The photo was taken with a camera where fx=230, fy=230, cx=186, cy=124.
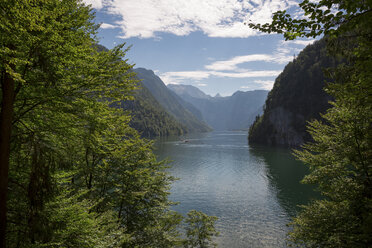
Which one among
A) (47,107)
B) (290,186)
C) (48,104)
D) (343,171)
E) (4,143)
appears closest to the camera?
(4,143)

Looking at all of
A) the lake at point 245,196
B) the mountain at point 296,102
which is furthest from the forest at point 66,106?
the mountain at point 296,102

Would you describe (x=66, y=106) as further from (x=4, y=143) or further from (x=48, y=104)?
(x=4, y=143)

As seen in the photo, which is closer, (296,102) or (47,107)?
(47,107)

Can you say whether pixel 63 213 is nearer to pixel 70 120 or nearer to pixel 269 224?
pixel 70 120

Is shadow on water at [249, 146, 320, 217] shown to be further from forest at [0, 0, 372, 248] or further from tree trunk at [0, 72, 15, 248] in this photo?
tree trunk at [0, 72, 15, 248]

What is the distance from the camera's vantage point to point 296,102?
175250mm

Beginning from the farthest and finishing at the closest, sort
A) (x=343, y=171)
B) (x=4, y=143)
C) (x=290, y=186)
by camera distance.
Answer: (x=290, y=186), (x=343, y=171), (x=4, y=143)

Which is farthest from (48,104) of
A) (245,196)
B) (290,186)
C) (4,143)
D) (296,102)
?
(296,102)

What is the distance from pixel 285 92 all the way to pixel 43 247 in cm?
19776

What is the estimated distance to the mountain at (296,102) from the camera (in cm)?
16275

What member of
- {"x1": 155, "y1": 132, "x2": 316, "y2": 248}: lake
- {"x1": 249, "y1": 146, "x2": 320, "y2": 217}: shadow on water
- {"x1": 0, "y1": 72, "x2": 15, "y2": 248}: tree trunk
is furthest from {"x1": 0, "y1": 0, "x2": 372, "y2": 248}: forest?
{"x1": 249, "y1": 146, "x2": 320, "y2": 217}: shadow on water

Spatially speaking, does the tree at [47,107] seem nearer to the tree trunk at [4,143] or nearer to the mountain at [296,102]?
the tree trunk at [4,143]

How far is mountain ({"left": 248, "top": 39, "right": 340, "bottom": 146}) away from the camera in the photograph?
534 feet

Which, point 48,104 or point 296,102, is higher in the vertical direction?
point 296,102
